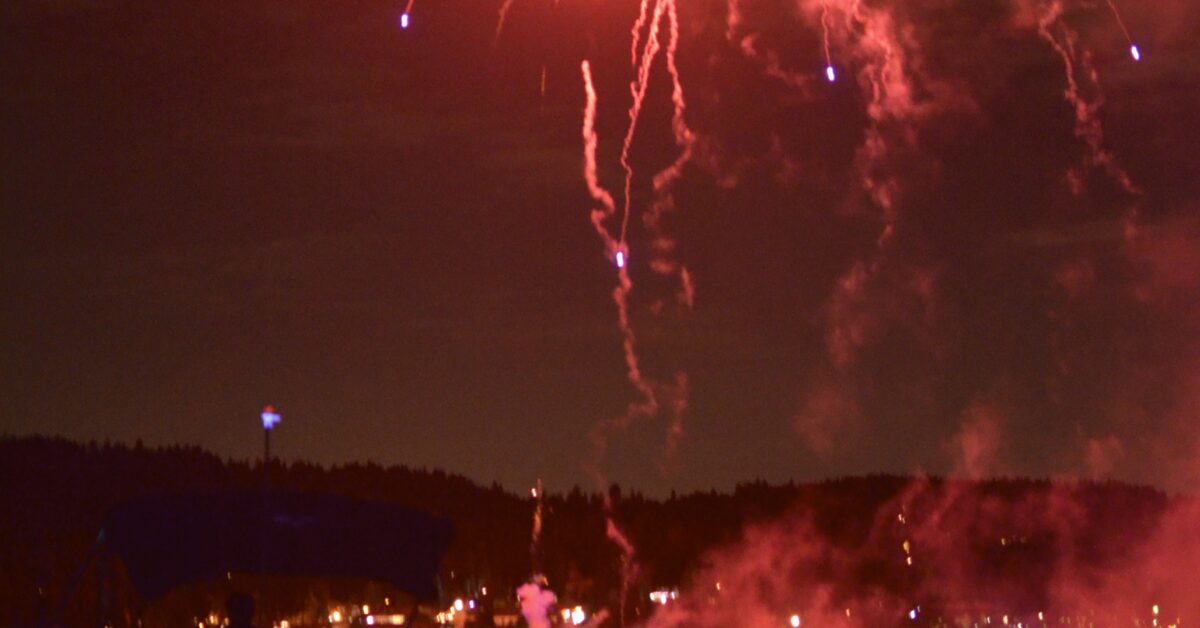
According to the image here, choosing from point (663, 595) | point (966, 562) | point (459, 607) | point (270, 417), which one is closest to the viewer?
point (270, 417)

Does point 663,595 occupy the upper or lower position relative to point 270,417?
upper

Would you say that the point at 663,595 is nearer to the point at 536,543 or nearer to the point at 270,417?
the point at 536,543

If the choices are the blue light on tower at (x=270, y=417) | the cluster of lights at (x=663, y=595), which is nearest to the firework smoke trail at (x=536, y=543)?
the cluster of lights at (x=663, y=595)

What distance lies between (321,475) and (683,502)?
37360 millimetres

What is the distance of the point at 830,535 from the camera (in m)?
142

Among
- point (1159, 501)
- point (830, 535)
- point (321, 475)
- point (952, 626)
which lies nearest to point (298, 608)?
point (952, 626)

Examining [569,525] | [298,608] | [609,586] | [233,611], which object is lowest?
[233,611]

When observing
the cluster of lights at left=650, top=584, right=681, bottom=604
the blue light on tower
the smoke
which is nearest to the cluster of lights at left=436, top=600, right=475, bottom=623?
the blue light on tower

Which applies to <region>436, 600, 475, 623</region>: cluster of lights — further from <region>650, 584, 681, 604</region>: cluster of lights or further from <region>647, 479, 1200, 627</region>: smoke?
<region>650, 584, 681, 604</region>: cluster of lights

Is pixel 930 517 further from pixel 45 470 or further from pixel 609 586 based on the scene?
pixel 45 470

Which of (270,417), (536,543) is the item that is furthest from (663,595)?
(270,417)

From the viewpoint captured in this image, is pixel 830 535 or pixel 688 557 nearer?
pixel 688 557

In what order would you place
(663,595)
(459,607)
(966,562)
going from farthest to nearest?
(966,562) < (663,595) < (459,607)

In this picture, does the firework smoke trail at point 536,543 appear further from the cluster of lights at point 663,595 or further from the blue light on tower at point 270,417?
the blue light on tower at point 270,417
